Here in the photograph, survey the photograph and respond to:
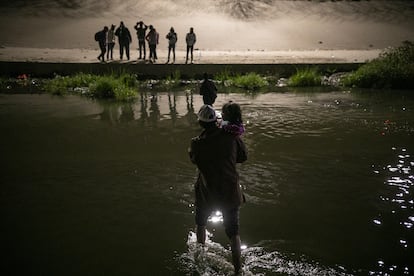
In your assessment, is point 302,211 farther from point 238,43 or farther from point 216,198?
point 238,43

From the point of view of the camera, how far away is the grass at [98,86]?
52.1ft

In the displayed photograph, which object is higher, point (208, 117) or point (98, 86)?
point (208, 117)

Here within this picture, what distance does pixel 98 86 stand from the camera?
53.0ft

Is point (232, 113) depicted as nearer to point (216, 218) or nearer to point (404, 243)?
point (216, 218)

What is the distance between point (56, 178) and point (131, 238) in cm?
265

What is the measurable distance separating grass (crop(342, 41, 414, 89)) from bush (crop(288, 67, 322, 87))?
44.9 inches

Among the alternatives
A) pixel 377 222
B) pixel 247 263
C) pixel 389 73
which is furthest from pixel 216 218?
pixel 389 73

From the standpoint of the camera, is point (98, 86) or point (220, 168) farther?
point (98, 86)

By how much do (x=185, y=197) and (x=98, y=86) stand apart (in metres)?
10.4

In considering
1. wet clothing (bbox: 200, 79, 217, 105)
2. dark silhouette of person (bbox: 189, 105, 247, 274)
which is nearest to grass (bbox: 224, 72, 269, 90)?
wet clothing (bbox: 200, 79, 217, 105)

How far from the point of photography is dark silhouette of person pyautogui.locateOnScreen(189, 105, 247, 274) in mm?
4242

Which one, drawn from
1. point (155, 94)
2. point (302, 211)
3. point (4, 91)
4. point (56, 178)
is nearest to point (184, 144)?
point (56, 178)

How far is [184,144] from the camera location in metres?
9.62

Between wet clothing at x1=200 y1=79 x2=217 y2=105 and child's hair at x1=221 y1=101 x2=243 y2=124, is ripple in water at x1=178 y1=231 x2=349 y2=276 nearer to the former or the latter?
→ child's hair at x1=221 y1=101 x2=243 y2=124
